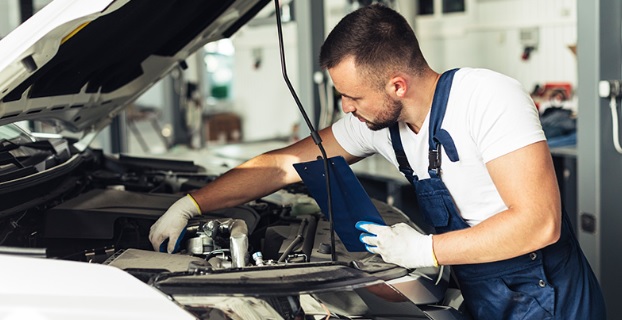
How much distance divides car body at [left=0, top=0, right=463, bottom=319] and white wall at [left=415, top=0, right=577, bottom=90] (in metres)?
2.64

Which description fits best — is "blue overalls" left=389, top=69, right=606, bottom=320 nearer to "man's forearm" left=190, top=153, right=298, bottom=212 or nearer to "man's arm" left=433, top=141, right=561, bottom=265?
"man's arm" left=433, top=141, right=561, bottom=265

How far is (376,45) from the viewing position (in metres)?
1.82

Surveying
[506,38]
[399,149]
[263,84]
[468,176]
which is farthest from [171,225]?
[263,84]

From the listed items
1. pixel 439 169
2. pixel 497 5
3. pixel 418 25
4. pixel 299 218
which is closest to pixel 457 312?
pixel 439 169

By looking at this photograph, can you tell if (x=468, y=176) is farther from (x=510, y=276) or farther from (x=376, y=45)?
(x=376, y=45)

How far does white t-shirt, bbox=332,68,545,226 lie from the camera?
1697 mm

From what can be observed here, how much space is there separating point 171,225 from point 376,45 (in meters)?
0.68

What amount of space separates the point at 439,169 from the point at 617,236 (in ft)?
4.46

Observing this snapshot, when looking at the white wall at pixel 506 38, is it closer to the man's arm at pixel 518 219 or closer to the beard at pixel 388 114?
the beard at pixel 388 114

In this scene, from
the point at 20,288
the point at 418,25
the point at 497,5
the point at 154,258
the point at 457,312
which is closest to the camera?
the point at 20,288

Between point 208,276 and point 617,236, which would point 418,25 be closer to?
point 617,236

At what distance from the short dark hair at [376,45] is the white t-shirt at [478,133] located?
13cm

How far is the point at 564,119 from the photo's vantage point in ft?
13.4

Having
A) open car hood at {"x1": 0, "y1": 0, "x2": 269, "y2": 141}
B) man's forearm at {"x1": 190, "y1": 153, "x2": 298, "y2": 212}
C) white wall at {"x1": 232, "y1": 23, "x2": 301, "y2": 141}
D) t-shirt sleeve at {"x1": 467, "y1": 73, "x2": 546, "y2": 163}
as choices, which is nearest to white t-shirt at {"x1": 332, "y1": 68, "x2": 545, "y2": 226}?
t-shirt sleeve at {"x1": 467, "y1": 73, "x2": 546, "y2": 163}
